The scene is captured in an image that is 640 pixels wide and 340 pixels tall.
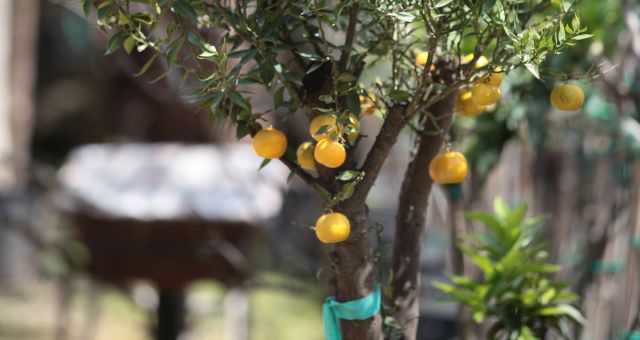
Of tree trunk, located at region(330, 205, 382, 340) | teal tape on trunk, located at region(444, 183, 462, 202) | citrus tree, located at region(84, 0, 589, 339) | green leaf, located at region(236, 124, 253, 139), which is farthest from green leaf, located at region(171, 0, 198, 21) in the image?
teal tape on trunk, located at region(444, 183, 462, 202)

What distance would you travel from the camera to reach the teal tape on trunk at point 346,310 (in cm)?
75

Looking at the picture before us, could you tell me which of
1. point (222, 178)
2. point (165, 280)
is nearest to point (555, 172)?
point (222, 178)

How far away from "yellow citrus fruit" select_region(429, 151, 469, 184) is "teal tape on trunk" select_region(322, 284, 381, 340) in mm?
118

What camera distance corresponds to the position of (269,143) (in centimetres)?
69

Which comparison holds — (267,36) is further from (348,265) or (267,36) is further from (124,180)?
(124,180)

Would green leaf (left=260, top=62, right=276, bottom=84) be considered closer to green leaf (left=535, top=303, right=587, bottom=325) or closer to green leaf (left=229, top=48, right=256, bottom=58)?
green leaf (left=229, top=48, right=256, bottom=58)

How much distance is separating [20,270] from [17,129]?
104cm

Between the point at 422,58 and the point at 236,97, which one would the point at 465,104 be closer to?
the point at 422,58

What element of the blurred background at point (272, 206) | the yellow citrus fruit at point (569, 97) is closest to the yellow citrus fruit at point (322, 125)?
the blurred background at point (272, 206)

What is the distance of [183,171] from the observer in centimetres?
214

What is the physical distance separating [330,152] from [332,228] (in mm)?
64

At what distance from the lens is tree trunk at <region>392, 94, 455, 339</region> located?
0.81m

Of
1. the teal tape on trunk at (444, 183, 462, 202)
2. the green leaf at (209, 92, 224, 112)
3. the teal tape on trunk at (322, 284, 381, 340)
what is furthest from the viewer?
the teal tape on trunk at (444, 183, 462, 202)

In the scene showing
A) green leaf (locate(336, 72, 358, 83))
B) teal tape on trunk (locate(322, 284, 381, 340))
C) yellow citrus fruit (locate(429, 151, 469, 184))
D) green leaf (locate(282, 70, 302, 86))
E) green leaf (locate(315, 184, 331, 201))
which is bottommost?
teal tape on trunk (locate(322, 284, 381, 340))
